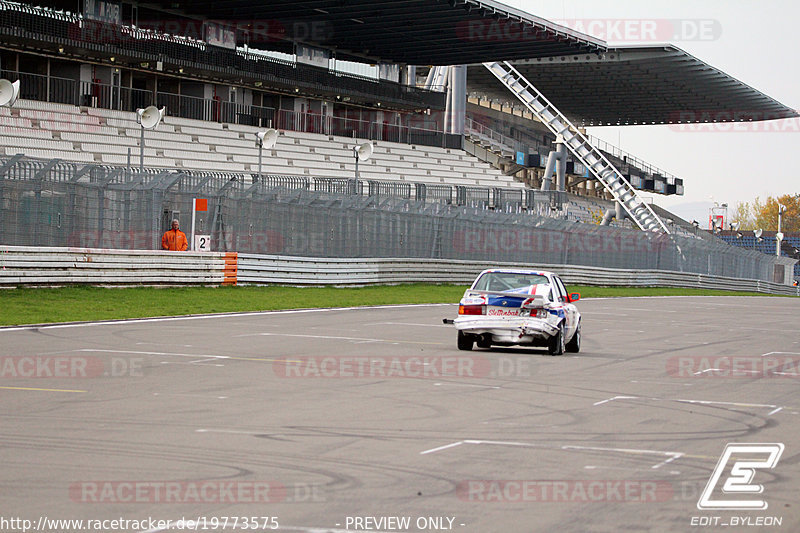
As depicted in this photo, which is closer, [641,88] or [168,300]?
[168,300]

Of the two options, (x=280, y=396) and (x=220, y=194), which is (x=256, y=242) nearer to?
(x=220, y=194)

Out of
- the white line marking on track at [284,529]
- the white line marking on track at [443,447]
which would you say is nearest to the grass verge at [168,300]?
the white line marking on track at [443,447]

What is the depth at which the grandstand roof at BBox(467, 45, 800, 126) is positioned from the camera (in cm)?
7312

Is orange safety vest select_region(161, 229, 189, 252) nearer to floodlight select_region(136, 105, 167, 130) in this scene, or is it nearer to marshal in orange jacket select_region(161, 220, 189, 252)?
marshal in orange jacket select_region(161, 220, 189, 252)

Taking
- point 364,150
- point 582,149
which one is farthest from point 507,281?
point 582,149

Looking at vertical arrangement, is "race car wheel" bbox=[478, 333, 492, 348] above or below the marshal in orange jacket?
below

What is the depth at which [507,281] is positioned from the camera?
16.9 meters

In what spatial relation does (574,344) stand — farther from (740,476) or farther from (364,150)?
(364,150)

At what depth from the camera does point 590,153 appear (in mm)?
75375

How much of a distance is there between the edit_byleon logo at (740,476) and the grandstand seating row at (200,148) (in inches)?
1079

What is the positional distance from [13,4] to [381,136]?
22572 mm

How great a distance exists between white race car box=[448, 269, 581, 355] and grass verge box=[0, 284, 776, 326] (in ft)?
24.2

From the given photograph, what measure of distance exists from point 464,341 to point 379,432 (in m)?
7.91

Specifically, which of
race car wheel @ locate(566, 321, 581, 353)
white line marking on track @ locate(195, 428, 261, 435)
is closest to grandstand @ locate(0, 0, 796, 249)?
race car wheel @ locate(566, 321, 581, 353)
